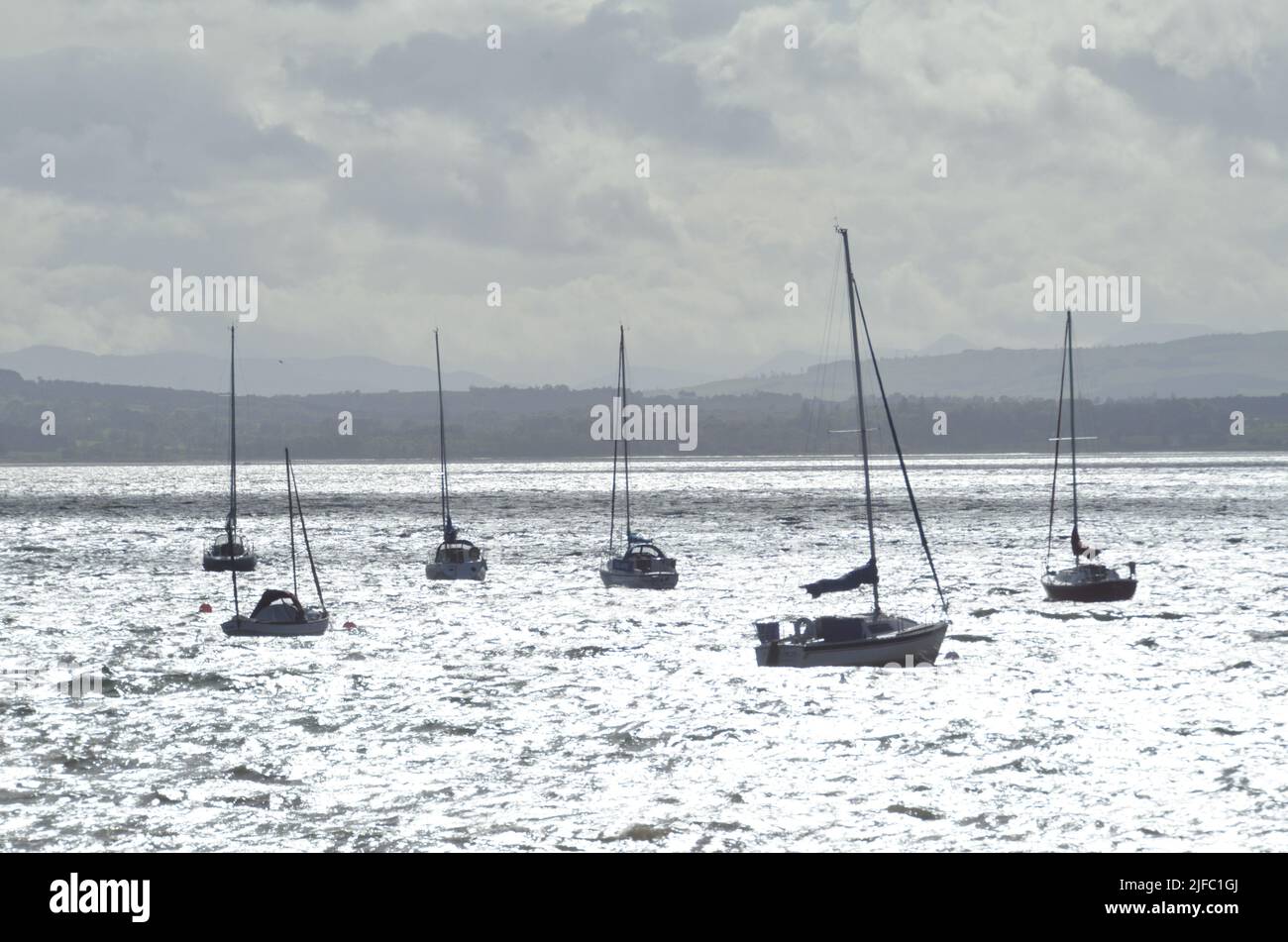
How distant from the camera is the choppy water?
25.4 meters

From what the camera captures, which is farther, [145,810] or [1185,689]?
[1185,689]

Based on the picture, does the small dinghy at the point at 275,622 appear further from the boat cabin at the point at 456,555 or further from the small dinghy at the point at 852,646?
the boat cabin at the point at 456,555

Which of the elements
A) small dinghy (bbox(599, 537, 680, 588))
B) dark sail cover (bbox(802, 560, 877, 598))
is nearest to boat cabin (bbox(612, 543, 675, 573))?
small dinghy (bbox(599, 537, 680, 588))

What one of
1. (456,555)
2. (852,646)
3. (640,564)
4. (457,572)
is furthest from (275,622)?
(456,555)

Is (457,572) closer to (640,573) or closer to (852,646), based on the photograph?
(640,573)

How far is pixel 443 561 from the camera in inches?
3041

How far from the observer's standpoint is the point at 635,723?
35.6m

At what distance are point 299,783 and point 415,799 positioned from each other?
305cm

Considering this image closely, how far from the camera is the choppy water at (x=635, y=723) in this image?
25422 mm

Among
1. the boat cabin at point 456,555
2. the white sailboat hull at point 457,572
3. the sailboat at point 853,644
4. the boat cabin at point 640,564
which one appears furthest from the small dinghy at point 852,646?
the boat cabin at point 456,555
